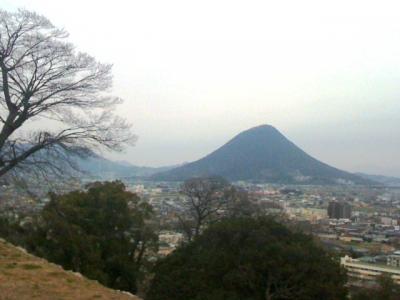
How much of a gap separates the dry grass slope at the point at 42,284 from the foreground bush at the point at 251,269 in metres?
5.10

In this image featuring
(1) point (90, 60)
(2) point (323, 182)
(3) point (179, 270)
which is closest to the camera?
(1) point (90, 60)

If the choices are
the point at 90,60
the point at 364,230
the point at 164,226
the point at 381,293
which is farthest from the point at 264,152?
the point at 90,60

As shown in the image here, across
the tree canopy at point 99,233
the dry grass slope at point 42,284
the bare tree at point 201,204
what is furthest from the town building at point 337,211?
the dry grass slope at point 42,284

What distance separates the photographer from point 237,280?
11.9 meters

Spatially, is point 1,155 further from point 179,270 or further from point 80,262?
point 80,262

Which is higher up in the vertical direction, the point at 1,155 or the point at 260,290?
the point at 1,155

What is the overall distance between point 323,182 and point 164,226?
71500mm

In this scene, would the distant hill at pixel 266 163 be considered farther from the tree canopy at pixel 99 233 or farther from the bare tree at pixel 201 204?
the tree canopy at pixel 99 233

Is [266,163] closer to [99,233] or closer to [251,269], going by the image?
[99,233]

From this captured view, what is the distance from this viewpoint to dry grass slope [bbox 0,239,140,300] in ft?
20.0

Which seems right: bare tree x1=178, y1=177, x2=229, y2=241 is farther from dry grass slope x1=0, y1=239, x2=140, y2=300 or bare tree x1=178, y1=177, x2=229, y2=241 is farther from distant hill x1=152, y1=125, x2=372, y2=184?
distant hill x1=152, y1=125, x2=372, y2=184

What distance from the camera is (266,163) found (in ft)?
301

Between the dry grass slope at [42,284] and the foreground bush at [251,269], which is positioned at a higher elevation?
the dry grass slope at [42,284]

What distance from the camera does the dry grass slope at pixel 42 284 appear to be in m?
6.11
